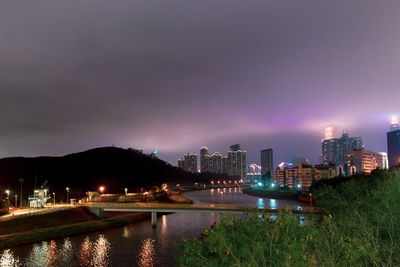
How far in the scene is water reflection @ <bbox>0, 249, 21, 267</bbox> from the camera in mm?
35469

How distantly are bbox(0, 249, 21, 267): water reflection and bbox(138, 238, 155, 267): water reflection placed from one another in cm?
1405

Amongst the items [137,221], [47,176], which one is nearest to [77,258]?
[137,221]

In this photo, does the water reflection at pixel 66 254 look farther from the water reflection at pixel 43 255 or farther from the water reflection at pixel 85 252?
the water reflection at pixel 85 252

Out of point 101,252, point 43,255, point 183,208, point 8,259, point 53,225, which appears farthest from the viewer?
point 183,208

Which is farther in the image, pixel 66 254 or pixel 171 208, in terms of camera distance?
pixel 171 208

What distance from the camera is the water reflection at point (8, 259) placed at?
3547 centimetres

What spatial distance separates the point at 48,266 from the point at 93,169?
168 meters

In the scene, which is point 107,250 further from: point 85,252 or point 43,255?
point 43,255

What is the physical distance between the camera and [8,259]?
37219mm

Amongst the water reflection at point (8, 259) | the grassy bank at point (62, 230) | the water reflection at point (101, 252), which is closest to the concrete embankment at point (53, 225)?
the grassy bank at point (62, 230)

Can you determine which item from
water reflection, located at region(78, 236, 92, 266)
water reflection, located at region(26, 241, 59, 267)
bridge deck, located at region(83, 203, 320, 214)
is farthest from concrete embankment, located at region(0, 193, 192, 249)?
water reflection, located at region(78, 236, 92, 266)

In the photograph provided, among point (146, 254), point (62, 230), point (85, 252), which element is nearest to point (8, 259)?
point (85, 252)

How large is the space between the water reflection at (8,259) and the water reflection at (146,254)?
14055 mm

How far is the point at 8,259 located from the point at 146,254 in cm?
1644
